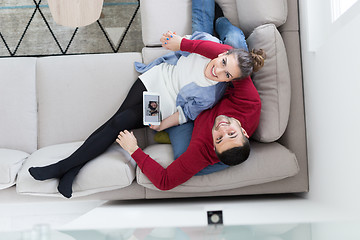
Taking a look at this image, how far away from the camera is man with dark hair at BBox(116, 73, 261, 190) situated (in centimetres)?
177

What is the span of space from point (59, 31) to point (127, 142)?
1174 millimetres

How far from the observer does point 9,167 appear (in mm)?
1911

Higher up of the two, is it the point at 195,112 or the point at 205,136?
the point at 195,112

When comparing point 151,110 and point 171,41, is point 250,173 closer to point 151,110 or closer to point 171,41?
point 151,110

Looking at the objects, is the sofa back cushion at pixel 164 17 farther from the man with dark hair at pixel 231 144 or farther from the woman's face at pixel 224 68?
the man with dark hair at pixel 231 144

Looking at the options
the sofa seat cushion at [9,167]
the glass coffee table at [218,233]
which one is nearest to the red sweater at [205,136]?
the sofa seat cushion at [9,167]

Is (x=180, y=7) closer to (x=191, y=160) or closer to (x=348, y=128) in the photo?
(x=191, y=160)

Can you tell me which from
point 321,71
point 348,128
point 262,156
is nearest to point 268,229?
point 348,128

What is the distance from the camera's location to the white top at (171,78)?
198 cm

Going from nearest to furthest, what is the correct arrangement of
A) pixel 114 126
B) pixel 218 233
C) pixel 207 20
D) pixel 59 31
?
pixel 218 233, pixel 114 126, pixel 207 20, pixel 59 31

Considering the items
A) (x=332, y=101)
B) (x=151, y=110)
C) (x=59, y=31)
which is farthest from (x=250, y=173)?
(x=59, y=31)

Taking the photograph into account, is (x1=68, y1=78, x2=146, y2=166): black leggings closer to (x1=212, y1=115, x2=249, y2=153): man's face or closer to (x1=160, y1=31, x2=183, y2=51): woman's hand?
(x1=160, y1=31, x2=183, y2=51): woman's hand

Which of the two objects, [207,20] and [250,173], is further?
[207,20]

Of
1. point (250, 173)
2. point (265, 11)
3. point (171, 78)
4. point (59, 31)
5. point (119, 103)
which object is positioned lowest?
point (250, 173)
